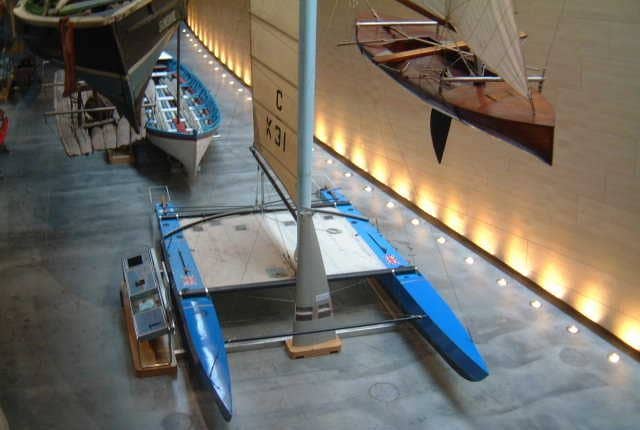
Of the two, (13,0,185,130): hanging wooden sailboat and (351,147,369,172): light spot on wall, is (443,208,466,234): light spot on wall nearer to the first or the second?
(351,147,369,172): light spot on wall

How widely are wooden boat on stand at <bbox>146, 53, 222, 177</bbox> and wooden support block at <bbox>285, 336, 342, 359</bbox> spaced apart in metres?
4.58

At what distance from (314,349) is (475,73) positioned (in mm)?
2983

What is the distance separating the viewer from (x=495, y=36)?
4.91 m

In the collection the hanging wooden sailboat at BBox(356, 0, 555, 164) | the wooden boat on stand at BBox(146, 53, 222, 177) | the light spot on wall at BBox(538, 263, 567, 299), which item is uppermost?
the hanging wooden sailboat at BBox(356, 0, 555, 164)

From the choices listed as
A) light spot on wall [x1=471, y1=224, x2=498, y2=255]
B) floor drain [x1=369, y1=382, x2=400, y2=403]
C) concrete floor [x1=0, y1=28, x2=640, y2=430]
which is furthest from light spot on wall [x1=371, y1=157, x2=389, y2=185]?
floor drain [x1=369, y1=382, x2=400, y2=403]

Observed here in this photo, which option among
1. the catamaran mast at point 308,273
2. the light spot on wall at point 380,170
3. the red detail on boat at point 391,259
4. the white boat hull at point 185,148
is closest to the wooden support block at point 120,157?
the white boat hull at point 185,148

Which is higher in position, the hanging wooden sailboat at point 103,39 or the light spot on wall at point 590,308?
the hanging wooden sailboat at point 103,39

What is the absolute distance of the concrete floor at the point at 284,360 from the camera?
229 inches

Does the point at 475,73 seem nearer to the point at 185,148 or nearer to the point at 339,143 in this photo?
the point at 185,148

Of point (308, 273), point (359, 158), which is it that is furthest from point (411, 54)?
point (359, 158)

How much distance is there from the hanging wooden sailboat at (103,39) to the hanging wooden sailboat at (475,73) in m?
2.77

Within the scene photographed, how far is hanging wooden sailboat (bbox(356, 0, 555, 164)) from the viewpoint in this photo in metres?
4.87

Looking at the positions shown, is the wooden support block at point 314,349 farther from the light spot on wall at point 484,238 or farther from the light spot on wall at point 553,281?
the light spot on wall at point 484,238

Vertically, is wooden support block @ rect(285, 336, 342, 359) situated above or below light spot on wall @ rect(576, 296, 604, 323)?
below
